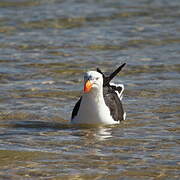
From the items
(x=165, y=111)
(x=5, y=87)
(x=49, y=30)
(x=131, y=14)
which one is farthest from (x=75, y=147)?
(x=131, y=14)

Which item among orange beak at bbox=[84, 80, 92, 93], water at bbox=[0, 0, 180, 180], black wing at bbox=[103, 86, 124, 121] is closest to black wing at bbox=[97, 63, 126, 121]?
black wing at bbox=[103, 86, 124, 121]

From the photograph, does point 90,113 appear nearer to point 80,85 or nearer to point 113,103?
point 113,103

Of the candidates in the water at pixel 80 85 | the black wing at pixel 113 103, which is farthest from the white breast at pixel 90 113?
the black wing at pixel 113 103

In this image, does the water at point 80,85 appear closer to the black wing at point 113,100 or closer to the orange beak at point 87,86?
the black wing at point 113,100

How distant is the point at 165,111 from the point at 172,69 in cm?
288

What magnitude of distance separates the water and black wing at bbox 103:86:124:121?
17 centimetres

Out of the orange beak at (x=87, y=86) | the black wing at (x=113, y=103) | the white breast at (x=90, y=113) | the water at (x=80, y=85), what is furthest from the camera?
the black wing at (x=113, y=103)

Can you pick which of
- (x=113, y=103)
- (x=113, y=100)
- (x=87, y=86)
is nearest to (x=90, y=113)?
(x=87, y=86)

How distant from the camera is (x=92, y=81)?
1110 cm

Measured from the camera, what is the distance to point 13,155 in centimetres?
973

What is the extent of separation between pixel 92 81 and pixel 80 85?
301cm

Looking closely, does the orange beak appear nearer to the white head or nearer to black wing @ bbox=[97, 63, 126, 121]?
the white head

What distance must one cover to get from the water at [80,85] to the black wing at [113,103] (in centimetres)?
17

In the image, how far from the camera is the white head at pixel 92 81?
11.1 m
